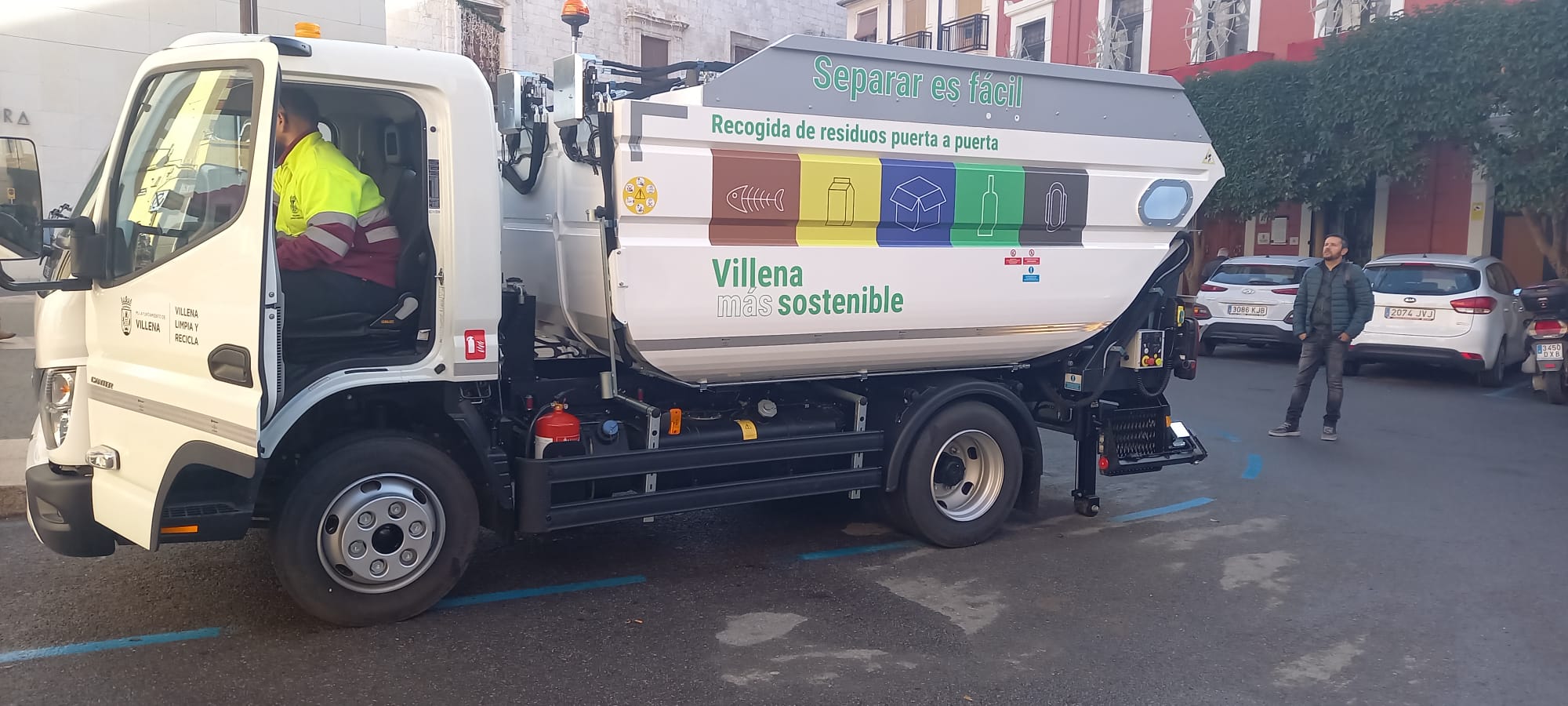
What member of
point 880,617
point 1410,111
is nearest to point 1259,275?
A: point 1410,111

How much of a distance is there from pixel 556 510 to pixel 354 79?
6.31 ft

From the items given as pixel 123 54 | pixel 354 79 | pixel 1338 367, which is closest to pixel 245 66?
pixel 354 79

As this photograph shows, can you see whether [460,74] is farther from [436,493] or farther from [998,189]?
[998,189]

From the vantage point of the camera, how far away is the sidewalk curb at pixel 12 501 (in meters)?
6.02

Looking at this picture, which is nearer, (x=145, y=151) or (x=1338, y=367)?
(x=145, y=151)

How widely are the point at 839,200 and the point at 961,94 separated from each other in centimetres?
91

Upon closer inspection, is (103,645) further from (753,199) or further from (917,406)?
(917,406)

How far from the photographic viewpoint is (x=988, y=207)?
18.2 ft

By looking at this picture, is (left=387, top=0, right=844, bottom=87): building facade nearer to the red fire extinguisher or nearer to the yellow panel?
the yellow panel

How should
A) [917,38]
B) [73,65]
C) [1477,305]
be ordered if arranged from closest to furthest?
[1477,305] < [73,65] < [917,38]

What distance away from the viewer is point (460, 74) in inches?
173

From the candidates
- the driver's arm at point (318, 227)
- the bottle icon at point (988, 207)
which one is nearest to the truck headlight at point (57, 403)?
the driver's arm at point (318, 227)

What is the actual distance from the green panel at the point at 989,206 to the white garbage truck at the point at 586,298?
20mm

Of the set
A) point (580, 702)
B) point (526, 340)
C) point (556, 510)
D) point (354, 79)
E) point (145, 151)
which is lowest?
point (580, 702)
